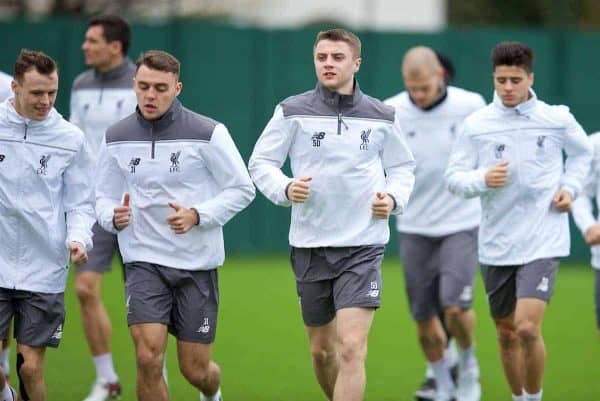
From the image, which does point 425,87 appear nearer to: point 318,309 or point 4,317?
point 318,309

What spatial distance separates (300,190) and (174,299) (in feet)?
3.45

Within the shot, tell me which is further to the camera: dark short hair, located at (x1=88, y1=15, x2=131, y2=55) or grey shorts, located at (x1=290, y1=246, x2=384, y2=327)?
dark short hair, located at (x1=88, y1=15, x2=131, y2=55)

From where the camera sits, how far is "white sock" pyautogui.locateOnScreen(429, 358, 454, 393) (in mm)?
11078

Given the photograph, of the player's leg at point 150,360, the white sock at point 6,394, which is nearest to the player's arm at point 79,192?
the player's leg at point 150,360

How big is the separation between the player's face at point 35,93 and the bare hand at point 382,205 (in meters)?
2.07

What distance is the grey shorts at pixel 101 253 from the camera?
10.9 meters

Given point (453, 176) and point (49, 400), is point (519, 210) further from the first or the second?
point (49, 400)

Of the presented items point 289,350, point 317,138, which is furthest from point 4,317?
point 289,350

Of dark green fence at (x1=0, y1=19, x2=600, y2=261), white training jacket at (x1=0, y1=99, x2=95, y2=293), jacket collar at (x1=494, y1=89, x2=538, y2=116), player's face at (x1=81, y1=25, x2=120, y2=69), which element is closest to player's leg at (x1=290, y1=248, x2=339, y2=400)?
white training jacket at (x1=0, y1=99, x2=95, y2=293)

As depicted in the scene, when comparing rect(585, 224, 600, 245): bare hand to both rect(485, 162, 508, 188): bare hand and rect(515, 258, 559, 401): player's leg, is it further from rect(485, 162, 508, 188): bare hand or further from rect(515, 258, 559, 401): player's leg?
rect(485, 162, 508, 188): bare hand

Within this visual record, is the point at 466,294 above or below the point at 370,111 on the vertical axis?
below

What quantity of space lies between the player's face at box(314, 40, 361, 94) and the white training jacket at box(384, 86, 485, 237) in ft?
7.92

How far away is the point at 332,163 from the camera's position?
28.9 ft

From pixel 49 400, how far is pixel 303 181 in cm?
311
